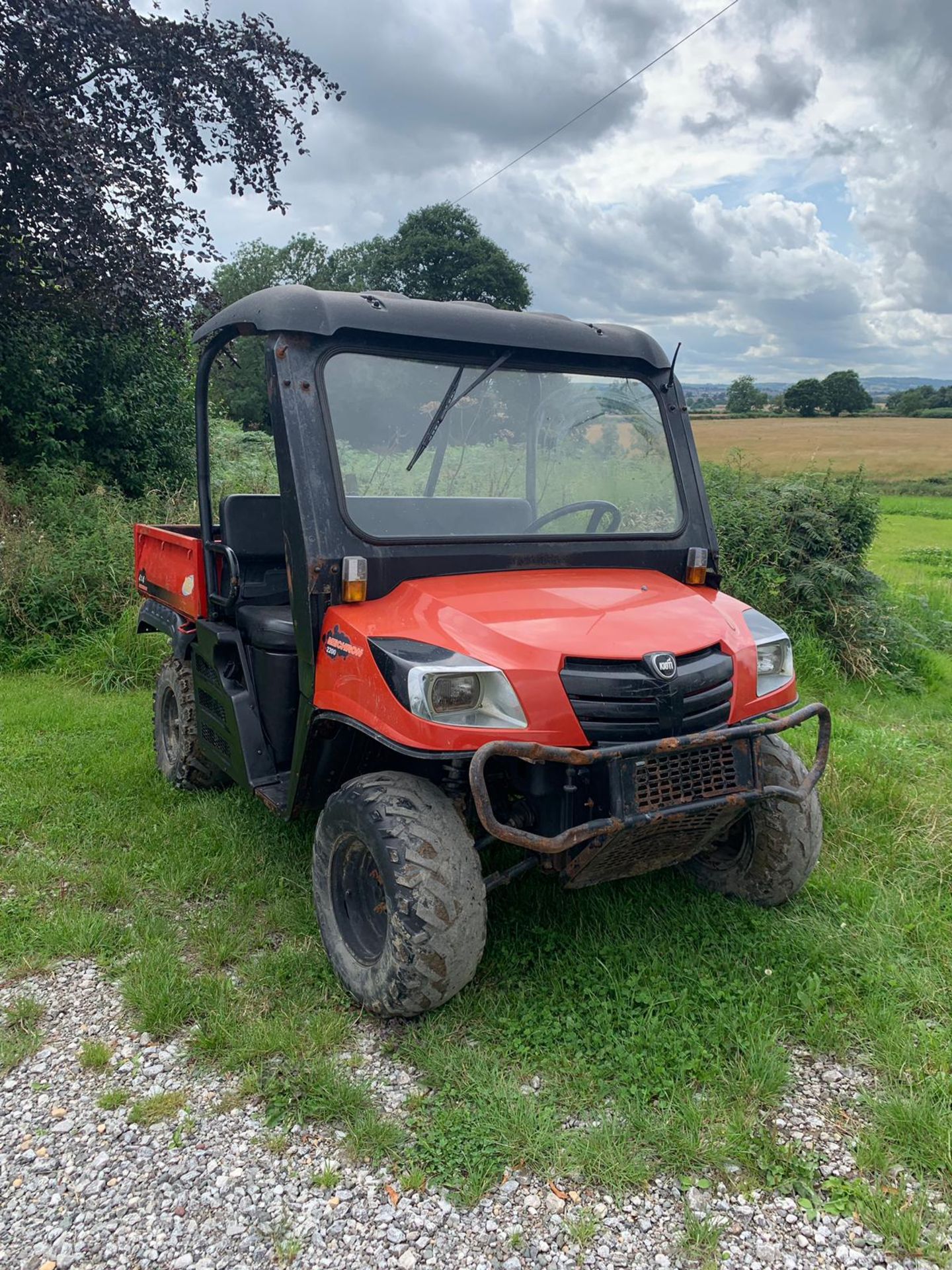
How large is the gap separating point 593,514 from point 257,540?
1.75 m

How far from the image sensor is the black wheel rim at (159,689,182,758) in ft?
16.7

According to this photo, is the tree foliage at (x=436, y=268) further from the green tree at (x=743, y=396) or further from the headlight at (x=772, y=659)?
the headlight at (x=772, y=659)

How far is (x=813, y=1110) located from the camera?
2734 mm

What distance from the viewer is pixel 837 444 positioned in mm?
15867

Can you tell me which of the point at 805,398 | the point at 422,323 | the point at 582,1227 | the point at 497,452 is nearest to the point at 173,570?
the point at 497,452

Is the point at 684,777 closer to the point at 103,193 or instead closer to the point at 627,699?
the point at 627,699

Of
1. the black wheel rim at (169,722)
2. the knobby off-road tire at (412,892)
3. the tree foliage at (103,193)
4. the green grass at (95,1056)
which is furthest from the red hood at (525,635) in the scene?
the tree foliage at (103,193)

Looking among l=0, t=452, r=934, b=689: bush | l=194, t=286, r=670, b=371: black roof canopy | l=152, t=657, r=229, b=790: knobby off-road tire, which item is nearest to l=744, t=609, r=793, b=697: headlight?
l=194, t=286, r=670, b=371: black roof canopy

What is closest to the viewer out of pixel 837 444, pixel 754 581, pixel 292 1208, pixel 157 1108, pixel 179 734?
pixel 292 1208

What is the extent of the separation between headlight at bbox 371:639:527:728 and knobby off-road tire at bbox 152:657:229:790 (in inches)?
90.9

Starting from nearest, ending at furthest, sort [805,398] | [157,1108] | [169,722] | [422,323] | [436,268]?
[157,1108] < [422,323] < [169,722] < [805,398] < [436,268]

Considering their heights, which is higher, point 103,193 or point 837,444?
point 103,193

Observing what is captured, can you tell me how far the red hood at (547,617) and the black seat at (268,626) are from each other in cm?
60

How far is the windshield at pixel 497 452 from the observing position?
338 cm
